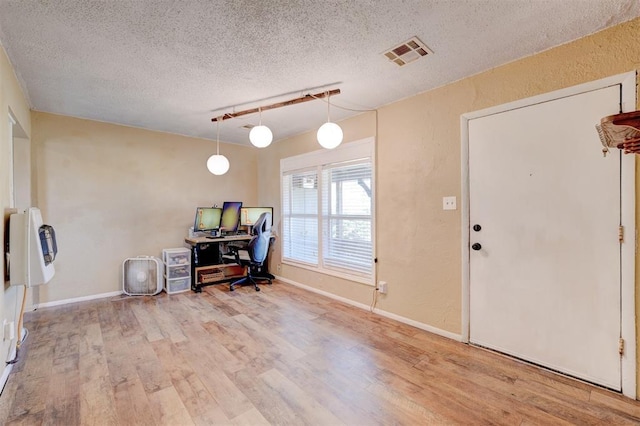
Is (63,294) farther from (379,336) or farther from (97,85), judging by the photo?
(379,336)

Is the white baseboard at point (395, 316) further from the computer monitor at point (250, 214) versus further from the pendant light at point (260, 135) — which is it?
the pendant light at point (260, 135)

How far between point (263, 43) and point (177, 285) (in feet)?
11.4

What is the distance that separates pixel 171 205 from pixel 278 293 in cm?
217

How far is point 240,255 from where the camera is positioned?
4660mm

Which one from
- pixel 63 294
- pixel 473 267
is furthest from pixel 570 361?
pixel 63 294

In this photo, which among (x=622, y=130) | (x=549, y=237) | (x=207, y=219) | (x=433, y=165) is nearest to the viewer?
(x=622, y=130)

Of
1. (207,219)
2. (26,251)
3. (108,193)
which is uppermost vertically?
(108,193)

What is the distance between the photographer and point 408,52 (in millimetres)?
2117

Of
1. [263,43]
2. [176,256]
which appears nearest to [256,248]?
[176,256]

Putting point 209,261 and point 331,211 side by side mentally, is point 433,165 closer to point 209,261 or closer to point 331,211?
point 331,211

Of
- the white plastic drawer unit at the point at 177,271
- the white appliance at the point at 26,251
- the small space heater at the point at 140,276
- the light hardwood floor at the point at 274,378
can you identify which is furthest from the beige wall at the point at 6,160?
the white plastic drawer unit at the point at 177,271

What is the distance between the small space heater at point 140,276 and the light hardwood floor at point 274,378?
0.82 m

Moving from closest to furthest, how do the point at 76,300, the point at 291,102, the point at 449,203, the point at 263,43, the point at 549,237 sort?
1. the point at 263,43
2. the point at 549,237
3. the point at 449,203
4. the point at 291,102
5. the point at 76,300

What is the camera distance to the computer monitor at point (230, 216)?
15.2ft
